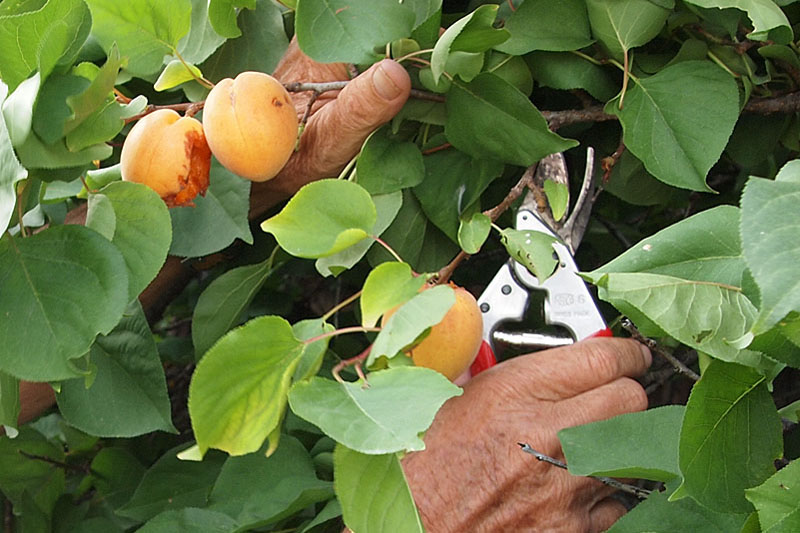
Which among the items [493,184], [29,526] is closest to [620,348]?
[493,184]

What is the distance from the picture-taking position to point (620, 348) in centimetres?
75

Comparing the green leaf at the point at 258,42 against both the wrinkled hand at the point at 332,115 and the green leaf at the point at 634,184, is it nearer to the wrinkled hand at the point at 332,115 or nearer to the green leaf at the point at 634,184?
the wrinkled hand at the point at 332,115

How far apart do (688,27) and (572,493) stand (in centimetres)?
40

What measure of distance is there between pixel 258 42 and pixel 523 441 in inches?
17.8

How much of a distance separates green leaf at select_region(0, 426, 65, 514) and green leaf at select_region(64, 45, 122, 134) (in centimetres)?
68

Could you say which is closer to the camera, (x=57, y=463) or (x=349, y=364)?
(x=349, y=364)

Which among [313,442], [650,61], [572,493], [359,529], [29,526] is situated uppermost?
[650,61]

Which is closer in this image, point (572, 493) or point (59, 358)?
point (59, 358)

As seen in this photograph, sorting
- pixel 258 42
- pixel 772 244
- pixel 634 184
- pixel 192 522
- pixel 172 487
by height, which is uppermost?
pixel 772 244

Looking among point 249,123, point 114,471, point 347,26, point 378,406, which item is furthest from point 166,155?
point 114,471

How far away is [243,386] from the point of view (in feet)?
1.80

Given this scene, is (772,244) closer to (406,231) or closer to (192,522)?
(406,231)

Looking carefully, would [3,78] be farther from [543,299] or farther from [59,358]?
[543,299]

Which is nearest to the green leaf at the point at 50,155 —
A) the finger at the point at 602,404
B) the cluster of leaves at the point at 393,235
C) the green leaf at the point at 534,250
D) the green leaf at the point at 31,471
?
the cluster of leaves at the point at 393,235
